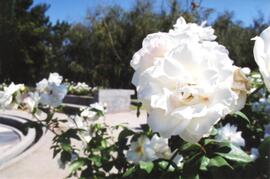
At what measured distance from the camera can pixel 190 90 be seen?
24.4 inches

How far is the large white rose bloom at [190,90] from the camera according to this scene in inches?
23.7

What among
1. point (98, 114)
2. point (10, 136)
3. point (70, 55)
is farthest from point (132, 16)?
point (98, 114)

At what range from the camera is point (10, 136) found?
28.2ft

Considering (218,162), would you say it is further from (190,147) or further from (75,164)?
(75,164)

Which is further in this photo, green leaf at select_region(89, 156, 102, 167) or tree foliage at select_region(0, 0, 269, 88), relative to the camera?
tree foliage at select_region(0, 0, 269, 88)

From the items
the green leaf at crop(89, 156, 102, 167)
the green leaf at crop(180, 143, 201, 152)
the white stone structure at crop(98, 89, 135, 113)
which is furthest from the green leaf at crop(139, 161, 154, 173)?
the white stone structure at crop(98, 89, 135, 113)

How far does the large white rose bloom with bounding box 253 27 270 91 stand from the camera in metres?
0.60

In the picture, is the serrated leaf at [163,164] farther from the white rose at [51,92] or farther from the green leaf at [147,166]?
the white rose at [51,92]

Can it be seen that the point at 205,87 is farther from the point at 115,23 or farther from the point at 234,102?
the point at 115,23

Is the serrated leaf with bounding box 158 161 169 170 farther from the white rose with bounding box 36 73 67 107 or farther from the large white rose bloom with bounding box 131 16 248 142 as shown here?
the large white rose bloom with bounding box 131 16 248 142

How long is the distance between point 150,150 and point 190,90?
34.2 inches

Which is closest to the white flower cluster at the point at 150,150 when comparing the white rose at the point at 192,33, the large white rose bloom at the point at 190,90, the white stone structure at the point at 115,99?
the white rose at the point at 192,33

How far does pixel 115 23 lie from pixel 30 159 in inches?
646

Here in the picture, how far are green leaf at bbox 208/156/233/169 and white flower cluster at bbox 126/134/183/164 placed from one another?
384 millimetres
